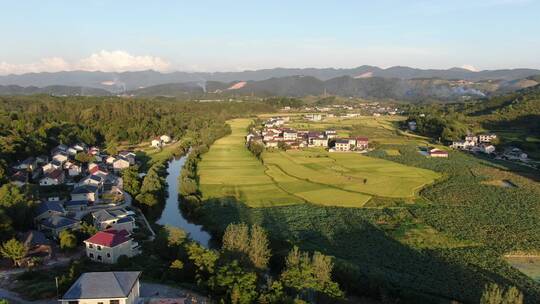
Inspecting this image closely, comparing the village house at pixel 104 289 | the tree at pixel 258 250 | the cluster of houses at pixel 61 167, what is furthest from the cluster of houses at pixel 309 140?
the village house at pixel 104 289

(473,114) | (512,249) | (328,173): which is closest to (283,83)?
(473,114)

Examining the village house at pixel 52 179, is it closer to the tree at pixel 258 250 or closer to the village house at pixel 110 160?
the village house at pixel 110 160

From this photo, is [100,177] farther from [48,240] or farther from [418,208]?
[418,208]

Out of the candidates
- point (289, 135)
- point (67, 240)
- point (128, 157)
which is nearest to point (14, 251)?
point (67, 240)

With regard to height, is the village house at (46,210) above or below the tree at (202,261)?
below

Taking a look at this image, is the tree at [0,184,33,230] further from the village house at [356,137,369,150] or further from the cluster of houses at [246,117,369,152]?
the village house at [356,137,369,150]
